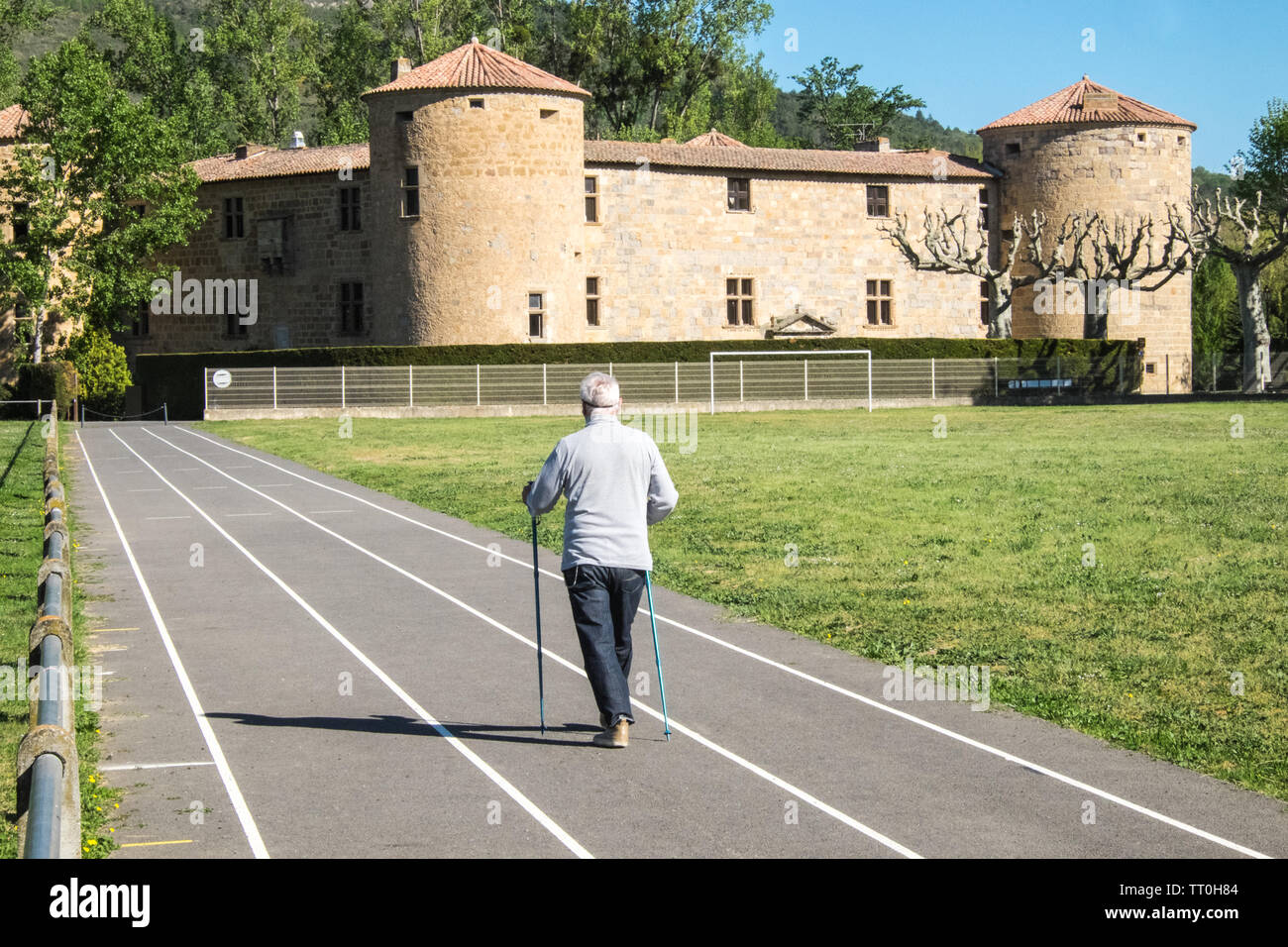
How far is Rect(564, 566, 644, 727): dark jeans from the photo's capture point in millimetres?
7961

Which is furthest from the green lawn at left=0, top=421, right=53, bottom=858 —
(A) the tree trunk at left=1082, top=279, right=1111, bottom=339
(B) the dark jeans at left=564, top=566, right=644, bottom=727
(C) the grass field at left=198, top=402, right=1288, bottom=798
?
(A) the tree trunk at left=1082, top=279, right=1111, bottom=339

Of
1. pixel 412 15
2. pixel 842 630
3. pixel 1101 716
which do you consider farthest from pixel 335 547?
pixel 412 15

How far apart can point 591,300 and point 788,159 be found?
32.0 feet

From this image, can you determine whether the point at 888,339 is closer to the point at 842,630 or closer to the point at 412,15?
the point at 412,15

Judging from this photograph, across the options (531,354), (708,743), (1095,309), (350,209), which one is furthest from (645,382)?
(708,743)

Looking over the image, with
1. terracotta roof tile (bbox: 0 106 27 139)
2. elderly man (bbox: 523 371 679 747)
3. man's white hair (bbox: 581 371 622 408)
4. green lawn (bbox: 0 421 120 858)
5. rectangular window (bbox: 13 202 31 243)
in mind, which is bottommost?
green lawn (bbox: 0 421 120 858)

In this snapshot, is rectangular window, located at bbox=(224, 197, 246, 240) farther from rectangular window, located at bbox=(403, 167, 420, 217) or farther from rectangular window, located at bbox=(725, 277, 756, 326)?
rectangular window, located at bbox=(725, 277, 756, 326)

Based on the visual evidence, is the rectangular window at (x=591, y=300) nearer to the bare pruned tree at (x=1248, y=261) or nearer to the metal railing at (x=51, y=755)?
the bare pruned tree at (x=1248, y=261)

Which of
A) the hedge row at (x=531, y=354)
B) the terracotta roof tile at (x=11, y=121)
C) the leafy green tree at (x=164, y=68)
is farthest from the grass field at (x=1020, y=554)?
the leafy green tree at (x=164, y=68)

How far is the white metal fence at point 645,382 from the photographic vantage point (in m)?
46.6

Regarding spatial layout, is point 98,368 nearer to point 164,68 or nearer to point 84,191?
point 84,191

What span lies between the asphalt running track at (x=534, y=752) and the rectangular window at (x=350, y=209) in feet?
142

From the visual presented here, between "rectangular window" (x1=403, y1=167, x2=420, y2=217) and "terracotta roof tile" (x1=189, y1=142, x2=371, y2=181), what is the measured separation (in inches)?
135
